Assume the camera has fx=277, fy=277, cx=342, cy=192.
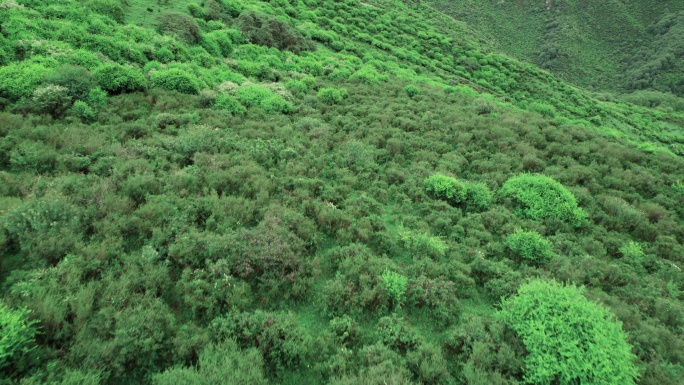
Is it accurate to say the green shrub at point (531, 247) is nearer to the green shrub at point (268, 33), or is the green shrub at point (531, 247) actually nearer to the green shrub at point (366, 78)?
the green shrub at point (366, 78)

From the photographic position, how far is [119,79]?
12.3 m

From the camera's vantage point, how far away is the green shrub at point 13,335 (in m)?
3.73

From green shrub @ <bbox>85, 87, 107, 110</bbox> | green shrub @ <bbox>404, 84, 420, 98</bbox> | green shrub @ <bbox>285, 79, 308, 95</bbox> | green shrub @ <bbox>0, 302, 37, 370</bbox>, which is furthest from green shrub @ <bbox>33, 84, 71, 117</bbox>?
green shrub @ <bbox>404, 84, 420, 98</bbox>

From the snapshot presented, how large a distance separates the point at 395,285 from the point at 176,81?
14824 millimetres

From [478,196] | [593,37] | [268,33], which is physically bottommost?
[478,196]

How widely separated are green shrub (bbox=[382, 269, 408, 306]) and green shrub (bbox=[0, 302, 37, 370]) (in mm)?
6162

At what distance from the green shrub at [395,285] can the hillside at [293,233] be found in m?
0.05

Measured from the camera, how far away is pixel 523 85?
134 ft

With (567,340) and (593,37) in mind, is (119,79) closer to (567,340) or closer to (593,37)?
(567,340)

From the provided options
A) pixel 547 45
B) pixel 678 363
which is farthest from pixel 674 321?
pixel 547 45

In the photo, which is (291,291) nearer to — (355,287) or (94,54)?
(355,287)

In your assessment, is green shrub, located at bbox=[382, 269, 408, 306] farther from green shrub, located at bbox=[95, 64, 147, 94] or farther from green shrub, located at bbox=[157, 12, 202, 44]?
green shrub, located at bbox=[157, 12, 202, 44]

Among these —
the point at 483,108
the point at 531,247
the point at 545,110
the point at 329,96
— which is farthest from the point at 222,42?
the point at 545,110

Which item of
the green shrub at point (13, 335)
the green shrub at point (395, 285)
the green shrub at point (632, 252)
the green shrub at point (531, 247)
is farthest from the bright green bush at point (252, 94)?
the green shrub at point (632, 252)
